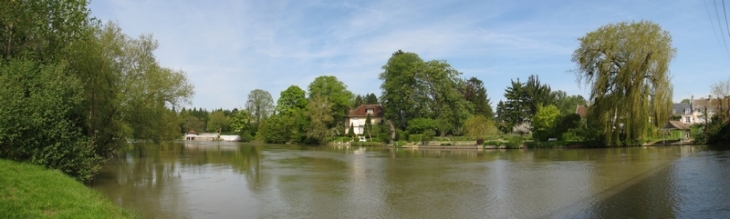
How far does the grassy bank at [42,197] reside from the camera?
25.2 ft

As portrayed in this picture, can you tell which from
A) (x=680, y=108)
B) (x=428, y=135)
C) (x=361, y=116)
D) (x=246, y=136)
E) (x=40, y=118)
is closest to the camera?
(x=40, y=118)

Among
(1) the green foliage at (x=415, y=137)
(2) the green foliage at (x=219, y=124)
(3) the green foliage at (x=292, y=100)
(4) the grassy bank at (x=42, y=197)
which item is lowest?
(4) the grassy bank at (x=42, y=197)

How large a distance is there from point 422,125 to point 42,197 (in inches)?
1805

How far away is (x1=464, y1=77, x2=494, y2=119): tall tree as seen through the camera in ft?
225

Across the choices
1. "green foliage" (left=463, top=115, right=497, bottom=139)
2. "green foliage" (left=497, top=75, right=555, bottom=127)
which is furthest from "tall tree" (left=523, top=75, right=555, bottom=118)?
"green foliage" (left=463, top=115, right=497, bottom=139)

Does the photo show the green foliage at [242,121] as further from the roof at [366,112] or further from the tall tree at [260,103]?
the roof at [366,112]

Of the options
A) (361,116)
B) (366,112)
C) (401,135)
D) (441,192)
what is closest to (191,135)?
(361,116)

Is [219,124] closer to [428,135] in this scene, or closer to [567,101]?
[428,135]

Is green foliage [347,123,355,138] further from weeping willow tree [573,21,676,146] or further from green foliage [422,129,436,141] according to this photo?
weeping willow tree [573,21,676,146]

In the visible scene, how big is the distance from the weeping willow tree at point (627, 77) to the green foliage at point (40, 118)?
32.9 meters

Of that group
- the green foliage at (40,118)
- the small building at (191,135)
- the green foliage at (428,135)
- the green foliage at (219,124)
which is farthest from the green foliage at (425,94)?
the small building at (191,135)

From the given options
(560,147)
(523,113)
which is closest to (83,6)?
(560,147)

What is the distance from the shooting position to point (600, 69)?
34.7 meters

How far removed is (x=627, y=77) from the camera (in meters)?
33.4
